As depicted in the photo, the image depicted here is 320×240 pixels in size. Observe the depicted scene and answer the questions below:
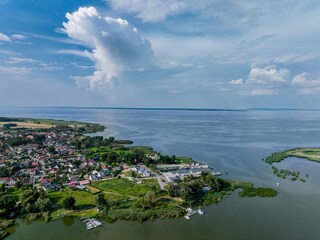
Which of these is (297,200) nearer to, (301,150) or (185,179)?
(185,179)

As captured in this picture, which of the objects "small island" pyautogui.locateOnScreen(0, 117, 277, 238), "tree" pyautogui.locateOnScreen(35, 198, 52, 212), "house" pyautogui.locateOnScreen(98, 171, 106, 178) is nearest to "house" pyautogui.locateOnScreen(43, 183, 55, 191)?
"small island" pyautogui.locateOnScreen(0, 117, 277, 238)

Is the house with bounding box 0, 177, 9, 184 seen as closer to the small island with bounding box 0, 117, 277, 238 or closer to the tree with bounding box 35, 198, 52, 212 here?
the small island with bounding box 0, 117, 277, 238

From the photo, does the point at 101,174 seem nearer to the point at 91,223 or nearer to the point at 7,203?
the point at 7,203

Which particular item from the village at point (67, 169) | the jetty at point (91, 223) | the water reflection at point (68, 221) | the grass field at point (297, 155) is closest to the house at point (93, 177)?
the village at point (67, 169)

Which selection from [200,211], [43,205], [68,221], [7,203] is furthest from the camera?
[200,211]

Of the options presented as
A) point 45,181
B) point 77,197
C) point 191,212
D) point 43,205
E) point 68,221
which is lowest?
point 68,221

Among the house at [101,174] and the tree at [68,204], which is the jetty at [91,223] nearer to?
the tree at [68,204]

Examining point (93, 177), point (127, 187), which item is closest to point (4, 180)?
point (93, 177)

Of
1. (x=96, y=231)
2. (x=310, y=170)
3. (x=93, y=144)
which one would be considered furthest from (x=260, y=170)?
(x=93, y=144)
